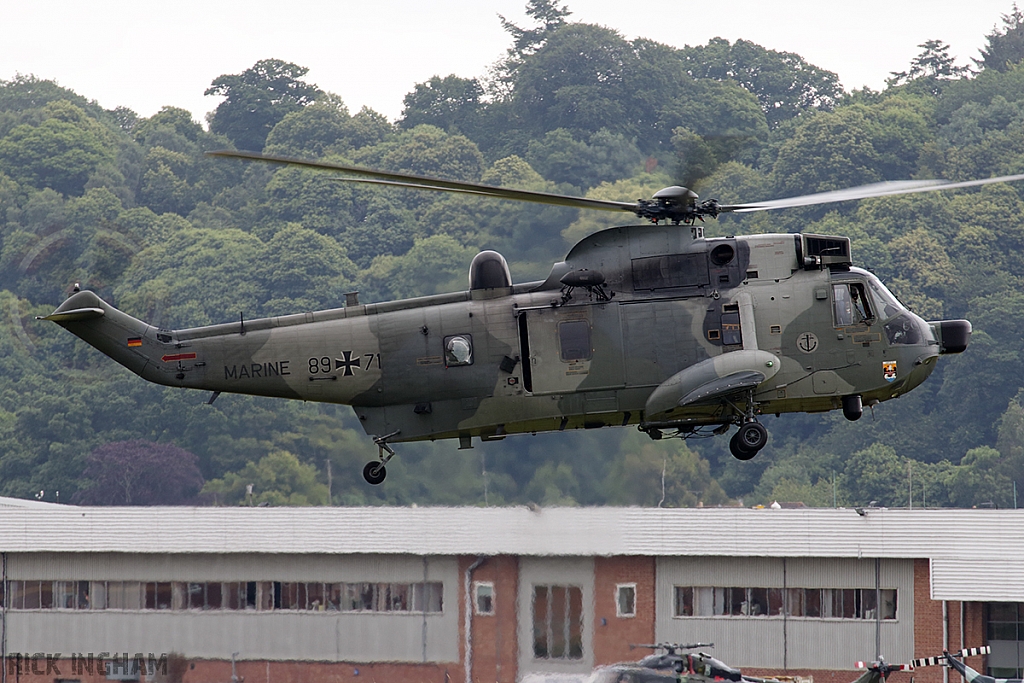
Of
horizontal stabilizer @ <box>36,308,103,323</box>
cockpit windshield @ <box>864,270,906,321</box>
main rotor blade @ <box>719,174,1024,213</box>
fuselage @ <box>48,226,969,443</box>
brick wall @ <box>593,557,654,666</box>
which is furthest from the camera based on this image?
brick wall @ <box>593,557,654,666</box>

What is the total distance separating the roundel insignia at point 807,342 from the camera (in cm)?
2175

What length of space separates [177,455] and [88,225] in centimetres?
2874

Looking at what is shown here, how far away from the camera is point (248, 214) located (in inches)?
4033

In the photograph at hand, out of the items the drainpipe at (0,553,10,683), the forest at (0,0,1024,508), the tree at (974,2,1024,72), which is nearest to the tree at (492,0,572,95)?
the forest at (0,0,1024,508)

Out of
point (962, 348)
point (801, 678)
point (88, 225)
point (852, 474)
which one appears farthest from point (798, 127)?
point (962, 348)

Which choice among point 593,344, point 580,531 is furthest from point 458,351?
point 580,531

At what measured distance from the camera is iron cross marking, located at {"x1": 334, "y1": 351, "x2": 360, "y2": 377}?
21.8 m

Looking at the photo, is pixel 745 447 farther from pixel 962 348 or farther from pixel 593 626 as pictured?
pixel 593 626

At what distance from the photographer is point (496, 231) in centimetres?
7519

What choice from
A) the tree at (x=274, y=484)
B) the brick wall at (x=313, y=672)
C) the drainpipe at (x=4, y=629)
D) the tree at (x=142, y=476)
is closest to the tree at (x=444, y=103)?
the tree at (x=142, y=476)

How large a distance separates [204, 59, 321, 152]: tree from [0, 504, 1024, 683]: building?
98.1 meters

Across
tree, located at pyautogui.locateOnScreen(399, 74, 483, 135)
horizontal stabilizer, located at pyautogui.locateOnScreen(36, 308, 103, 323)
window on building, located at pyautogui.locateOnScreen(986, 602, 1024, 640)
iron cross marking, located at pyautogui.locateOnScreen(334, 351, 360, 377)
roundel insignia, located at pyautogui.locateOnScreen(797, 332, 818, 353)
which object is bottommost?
window on building, located at pyautogui.locateOnScreen(986, 602, 1024, 640)

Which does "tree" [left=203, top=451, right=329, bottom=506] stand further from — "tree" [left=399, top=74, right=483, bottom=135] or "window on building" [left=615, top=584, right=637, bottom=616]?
"tree" [left=399, top=74, right=483, bottom=135]

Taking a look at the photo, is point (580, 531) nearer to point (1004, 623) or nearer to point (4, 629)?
point (1004, 623)
